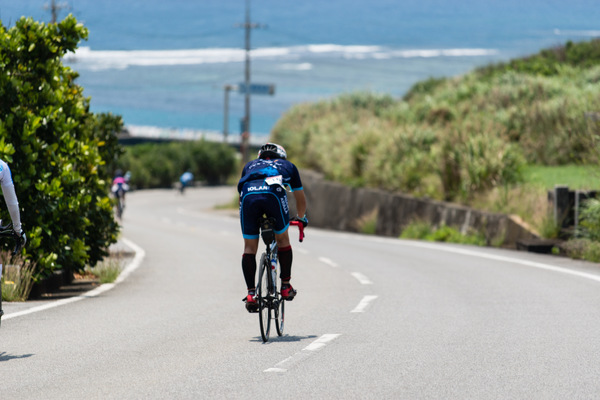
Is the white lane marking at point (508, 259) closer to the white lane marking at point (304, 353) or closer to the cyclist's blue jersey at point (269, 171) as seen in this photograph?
the white lane marking at point (304, 353)

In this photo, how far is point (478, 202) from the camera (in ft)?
84.2

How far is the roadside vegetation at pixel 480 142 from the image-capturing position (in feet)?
81.7

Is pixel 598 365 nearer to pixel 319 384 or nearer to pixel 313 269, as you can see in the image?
pixel 319 384

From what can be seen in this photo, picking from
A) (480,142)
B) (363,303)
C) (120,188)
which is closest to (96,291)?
(363,303)

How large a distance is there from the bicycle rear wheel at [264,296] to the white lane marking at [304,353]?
462 mm

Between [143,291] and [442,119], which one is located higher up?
[442,119]

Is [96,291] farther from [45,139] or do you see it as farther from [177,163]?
[177,163]

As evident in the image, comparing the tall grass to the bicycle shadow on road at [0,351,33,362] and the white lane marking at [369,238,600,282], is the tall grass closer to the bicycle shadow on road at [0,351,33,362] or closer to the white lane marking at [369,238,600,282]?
the bicycle shadow on road at [0,351,33,362]

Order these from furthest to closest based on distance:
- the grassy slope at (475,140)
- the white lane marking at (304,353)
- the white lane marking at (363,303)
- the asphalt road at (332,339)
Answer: the grassy slope at (475,140), the white lane marking at (363,303), the white lane marking at (304,353), the asphalt road at (332,339)

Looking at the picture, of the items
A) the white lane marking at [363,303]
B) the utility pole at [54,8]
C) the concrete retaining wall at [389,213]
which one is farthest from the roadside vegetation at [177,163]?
the white lane marking at [363,303]

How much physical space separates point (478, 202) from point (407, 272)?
9.52 m

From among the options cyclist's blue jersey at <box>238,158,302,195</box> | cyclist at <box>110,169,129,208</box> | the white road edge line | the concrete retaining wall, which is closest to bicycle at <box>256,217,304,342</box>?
cyclist's blue jersey at <box>238,158,302,195</box>

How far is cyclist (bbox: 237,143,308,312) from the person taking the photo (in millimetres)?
8945

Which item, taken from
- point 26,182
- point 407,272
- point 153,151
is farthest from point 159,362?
point 153,151
